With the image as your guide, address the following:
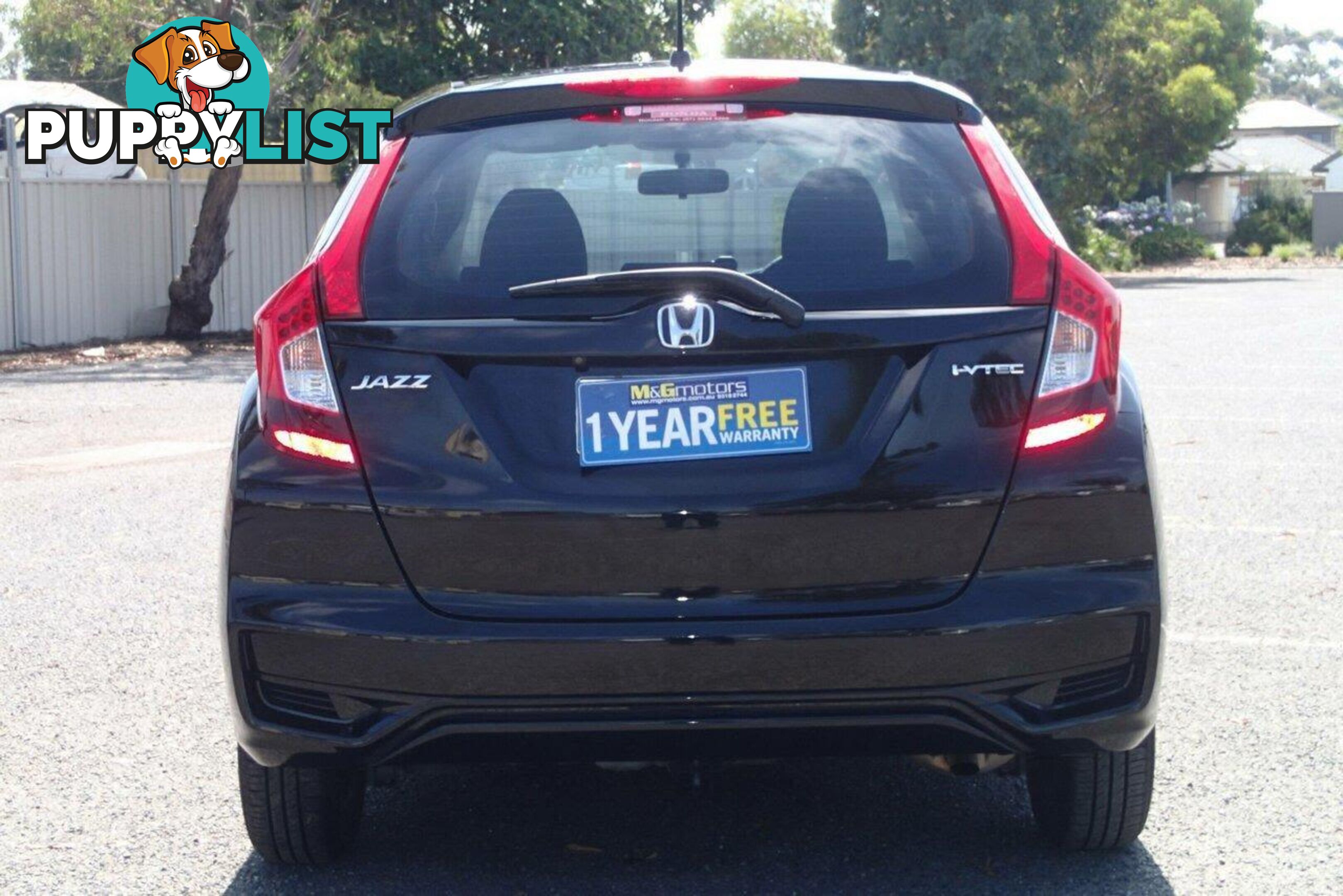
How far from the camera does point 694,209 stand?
366 centimetres

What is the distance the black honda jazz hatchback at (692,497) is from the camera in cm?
332

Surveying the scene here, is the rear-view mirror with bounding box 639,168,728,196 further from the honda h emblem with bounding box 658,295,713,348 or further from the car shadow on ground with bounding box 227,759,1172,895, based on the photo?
the car shadow on ground with bounding box 227,759,1172,895

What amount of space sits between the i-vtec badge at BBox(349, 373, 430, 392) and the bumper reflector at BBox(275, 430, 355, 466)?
0.35 feet

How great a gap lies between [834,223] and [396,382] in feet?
2.95

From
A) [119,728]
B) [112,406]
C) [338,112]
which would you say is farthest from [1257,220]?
[119,728]

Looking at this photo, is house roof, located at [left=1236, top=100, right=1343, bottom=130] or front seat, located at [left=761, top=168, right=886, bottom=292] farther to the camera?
house roof, located at [left=1236, top=100, right=1343, bottom=130]

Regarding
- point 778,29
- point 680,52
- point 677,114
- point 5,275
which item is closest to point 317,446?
point 677,114

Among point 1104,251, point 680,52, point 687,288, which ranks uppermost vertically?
point 680,52

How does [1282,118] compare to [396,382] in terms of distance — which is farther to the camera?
[1282,118]

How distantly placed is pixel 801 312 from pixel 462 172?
2.54ft

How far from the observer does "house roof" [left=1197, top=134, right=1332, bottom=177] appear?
314 feet

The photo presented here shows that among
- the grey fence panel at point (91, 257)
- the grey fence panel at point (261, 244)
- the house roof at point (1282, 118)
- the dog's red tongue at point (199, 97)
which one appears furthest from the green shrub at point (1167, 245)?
the house roof at point (1282, 118)

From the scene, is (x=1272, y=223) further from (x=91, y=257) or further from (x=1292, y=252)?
(x=91, y=257)

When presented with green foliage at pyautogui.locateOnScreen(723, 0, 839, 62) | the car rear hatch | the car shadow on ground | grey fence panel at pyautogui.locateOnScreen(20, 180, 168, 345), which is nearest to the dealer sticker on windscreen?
the car rear hatch
